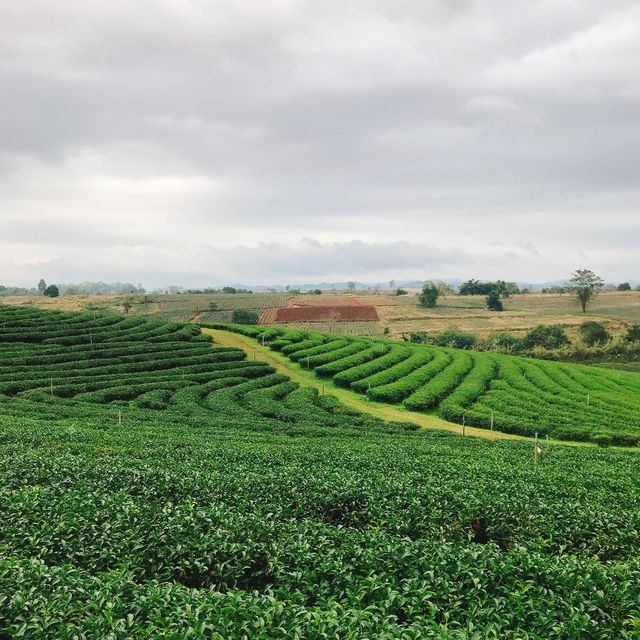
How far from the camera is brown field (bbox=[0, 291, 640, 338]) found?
9338 centimetres

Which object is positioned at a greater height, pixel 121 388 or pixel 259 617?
pixel 259 617

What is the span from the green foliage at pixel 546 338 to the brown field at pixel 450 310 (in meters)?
3.78

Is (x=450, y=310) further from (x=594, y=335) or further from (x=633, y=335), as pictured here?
(x=633, y=335)

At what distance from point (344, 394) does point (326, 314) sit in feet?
181

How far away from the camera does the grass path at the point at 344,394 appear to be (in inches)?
1442

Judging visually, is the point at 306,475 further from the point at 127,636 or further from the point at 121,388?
the point at 121,388

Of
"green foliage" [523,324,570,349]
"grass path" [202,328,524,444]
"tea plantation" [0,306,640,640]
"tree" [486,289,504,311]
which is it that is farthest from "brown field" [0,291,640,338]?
"tea plantation" [0,306,640,640]

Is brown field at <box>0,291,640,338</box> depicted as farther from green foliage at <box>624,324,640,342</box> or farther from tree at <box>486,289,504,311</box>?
green foliage at <box>624,324,640,342</box>

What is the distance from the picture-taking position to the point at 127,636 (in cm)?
577

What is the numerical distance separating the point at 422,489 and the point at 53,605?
7.83m

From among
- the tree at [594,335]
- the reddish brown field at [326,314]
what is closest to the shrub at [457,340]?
the tree at [594,335]

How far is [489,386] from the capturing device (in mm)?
47719

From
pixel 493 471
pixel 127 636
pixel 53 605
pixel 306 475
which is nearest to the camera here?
pixel 127 636

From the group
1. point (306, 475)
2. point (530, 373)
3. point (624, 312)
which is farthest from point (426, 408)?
point (624, 312)
